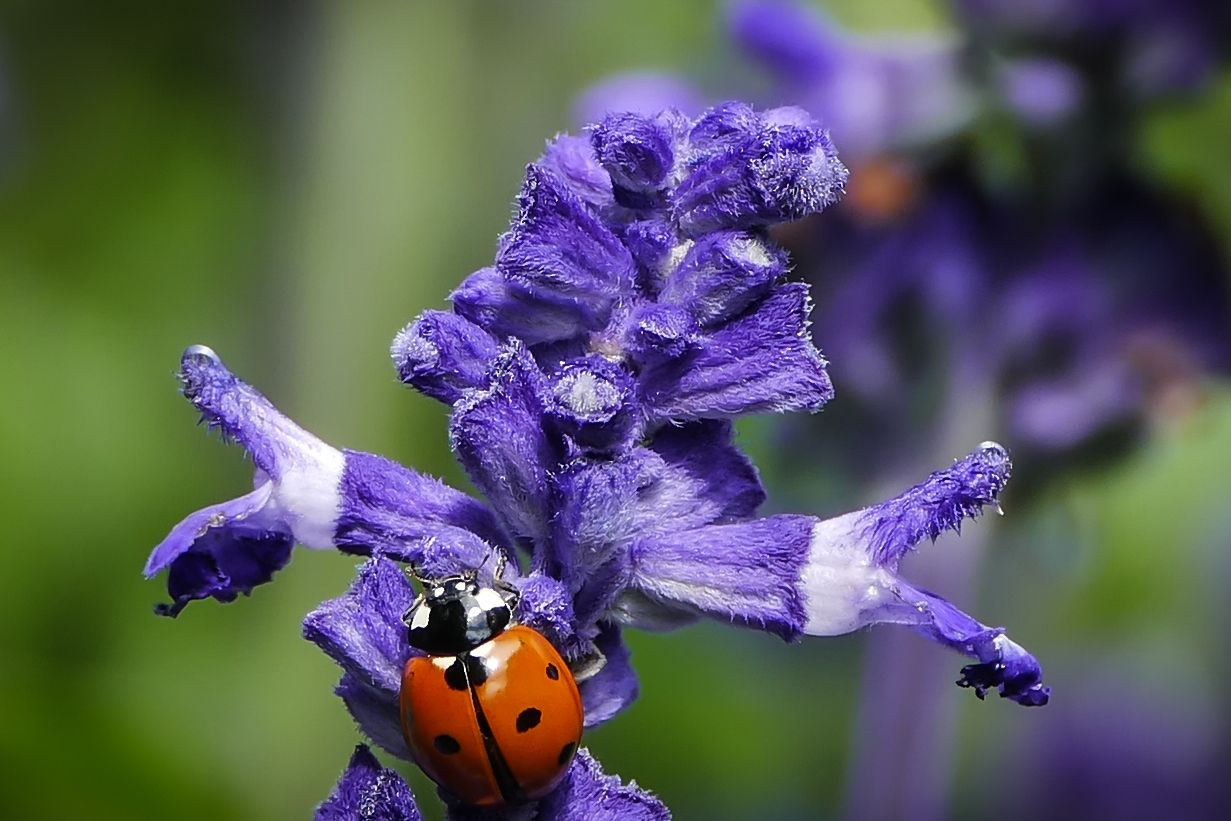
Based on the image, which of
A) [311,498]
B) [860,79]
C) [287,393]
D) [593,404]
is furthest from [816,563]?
[287,393]

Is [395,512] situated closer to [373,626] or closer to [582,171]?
[373,626]

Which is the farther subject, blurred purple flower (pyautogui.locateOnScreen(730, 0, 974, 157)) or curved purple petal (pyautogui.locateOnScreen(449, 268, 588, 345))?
blurred purple flower (pyautogui.locateOnScreen(730, 0, 974, 157))

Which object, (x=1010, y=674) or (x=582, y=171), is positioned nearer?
(x=1010, y=674)

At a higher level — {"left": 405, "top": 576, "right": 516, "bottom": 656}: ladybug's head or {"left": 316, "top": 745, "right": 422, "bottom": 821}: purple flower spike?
{"left": 405, "top": 576, "right": 516, "bottom": 656}: ladybug's head

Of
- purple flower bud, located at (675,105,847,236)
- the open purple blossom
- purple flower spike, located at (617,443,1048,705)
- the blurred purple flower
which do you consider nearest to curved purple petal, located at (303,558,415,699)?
the open purple blossom

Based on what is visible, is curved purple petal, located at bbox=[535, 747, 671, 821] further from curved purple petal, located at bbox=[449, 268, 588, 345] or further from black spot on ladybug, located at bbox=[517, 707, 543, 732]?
curved purple petal, located at bbox=[449, 268, 588, 345]

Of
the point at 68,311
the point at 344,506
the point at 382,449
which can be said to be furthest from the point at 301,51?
the point at 344,506

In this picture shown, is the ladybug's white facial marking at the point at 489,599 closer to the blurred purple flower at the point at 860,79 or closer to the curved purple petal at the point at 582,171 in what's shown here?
the curved purple petal at the point at 582,171

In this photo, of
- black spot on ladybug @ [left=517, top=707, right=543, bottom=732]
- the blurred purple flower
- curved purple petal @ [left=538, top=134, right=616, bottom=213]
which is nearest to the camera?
black spot on ladybug @ [left=517, top=707, right=543, bottom=732]

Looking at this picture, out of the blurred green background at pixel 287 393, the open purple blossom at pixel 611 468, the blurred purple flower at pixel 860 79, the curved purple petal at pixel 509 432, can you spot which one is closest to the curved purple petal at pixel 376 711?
the open purple blossom at pixel 611 468
